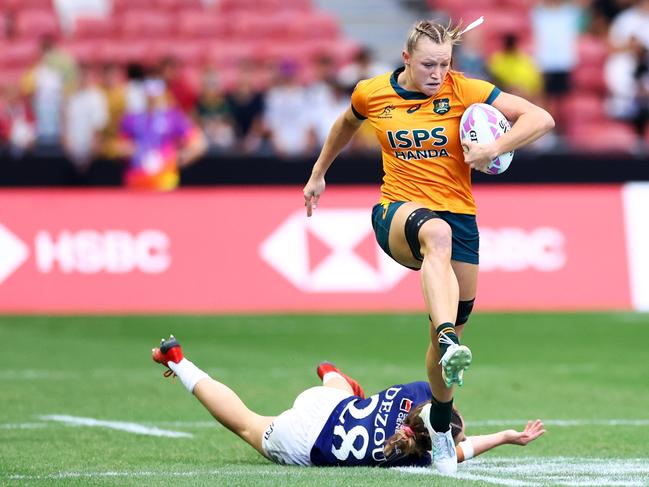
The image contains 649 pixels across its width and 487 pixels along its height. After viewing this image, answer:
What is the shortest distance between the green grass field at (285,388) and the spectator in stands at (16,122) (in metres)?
4.11

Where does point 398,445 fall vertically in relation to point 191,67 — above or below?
below

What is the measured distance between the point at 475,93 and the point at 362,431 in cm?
197

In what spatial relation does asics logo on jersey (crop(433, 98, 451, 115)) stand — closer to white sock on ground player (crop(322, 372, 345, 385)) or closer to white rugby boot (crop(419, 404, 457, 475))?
white sock on ground player (crop(322, 372, 345, 385))

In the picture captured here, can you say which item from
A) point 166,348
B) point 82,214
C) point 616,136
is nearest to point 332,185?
point 82,214

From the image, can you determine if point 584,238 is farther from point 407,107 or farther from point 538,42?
point 407,107

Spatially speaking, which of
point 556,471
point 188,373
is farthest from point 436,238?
point 188,373

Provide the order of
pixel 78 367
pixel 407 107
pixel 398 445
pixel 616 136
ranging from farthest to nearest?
pixel 616 136, pixel 78 367, pixel 407 107, pixel 398 445

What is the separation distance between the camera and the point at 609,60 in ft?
72.2

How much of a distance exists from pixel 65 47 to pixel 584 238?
32.0ft

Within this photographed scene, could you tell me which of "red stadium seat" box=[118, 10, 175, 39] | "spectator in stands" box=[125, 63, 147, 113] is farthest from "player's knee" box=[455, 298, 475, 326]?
"red stadium seat" box=[118, 10, 175, 39]

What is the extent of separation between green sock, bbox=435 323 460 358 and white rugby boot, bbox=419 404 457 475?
483 mm

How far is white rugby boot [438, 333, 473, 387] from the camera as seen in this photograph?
23.0 feet

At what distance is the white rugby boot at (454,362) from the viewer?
276 inches

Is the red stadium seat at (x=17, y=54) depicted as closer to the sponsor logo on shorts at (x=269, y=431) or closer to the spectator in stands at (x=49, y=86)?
the spectator in stands at (x=49, y=86)
